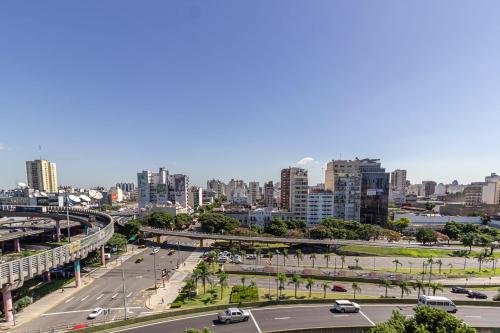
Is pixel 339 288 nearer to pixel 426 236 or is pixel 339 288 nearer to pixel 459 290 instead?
pixel 459 290

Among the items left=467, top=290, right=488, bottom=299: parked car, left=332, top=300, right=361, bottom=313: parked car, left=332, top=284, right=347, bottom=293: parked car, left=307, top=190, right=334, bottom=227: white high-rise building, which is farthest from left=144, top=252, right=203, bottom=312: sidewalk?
left=307, top=190, right=334, bottom=227: white high-rise building

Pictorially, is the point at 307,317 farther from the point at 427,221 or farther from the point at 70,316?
the point at 427,221

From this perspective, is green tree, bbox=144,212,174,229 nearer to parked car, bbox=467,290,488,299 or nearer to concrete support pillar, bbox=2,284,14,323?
concrete support pillar, bbox=2,284,14,323

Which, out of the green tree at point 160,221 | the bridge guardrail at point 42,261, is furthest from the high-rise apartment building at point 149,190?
the bridge guardrail at point 42,261

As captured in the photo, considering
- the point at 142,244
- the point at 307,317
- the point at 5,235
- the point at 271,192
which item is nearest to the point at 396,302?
the point at 307,317

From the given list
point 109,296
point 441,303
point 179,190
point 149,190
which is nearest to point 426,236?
point 441,303

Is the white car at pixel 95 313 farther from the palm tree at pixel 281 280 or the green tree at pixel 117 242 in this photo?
the green tree at pixel 117 242
